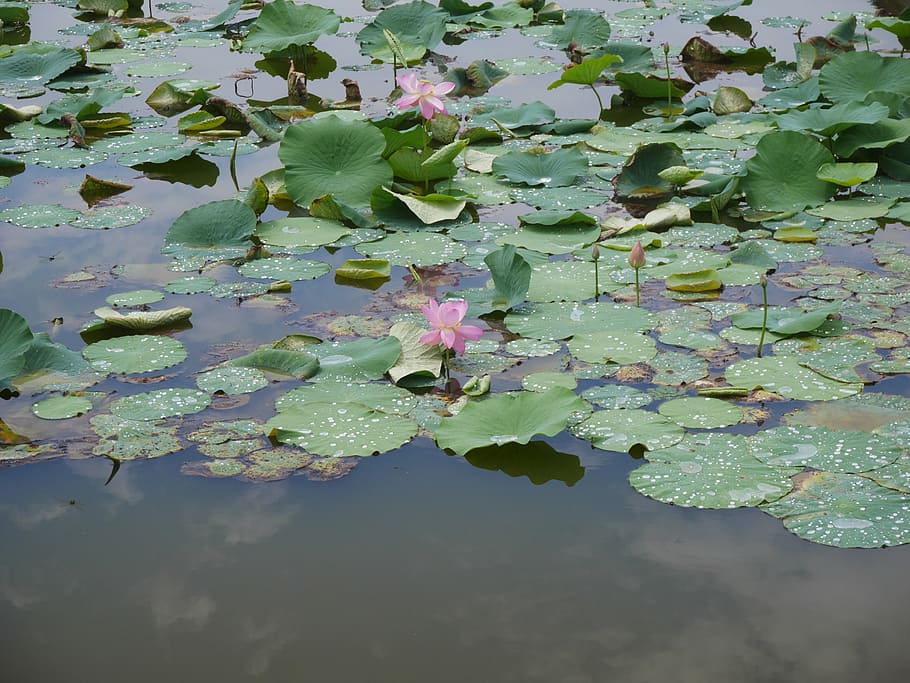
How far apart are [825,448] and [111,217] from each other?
2.91 meters

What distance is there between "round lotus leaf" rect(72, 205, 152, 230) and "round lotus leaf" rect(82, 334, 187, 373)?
1082 mm

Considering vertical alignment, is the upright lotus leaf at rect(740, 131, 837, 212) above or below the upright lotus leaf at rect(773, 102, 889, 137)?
below

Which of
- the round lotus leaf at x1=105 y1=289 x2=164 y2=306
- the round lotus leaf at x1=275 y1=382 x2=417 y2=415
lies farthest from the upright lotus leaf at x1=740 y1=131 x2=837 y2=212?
the round lotus leaf at x1=105 y1=289 x2=164 y2=306

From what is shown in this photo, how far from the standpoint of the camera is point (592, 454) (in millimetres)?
2580

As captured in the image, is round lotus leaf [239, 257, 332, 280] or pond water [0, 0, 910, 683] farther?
round lotus leaf [239, 257, 332, 280]

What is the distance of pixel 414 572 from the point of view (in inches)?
87.1

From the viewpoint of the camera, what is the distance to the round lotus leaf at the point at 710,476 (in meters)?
2.36

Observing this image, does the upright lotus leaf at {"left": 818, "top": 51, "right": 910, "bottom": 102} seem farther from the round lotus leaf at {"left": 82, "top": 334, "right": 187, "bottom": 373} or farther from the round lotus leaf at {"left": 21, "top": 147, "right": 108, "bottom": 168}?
the round lotus leaf at {"left": 21, "top": 147, "right": 108, "bottom": 168}

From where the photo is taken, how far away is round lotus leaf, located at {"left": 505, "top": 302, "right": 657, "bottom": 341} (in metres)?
→ 3.11

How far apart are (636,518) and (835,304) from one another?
1141 mm

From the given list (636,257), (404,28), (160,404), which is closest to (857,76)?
(636,257)

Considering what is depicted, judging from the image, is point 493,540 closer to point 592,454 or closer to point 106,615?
point 592,454

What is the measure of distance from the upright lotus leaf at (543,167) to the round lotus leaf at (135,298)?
160cm

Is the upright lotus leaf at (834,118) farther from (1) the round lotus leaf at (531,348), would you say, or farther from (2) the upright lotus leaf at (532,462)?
(2) the upright lotus leaf at (532,462)
